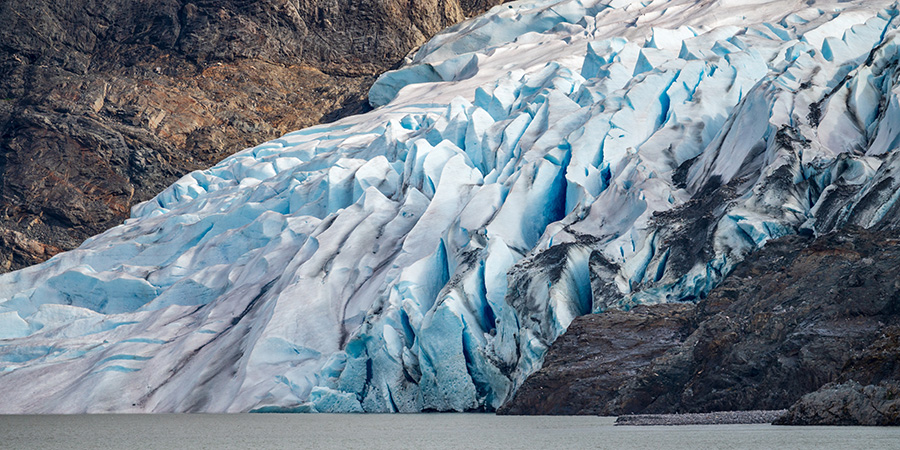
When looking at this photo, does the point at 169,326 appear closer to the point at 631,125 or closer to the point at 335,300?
the point at 335,300

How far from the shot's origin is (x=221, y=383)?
1747 cm

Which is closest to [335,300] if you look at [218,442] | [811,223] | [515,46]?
[218,442]

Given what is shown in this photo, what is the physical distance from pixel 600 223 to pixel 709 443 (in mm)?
8616

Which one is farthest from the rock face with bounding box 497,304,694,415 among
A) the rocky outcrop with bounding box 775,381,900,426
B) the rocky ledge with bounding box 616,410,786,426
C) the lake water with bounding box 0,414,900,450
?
the rocky outcrop with bounding box 775,381,900,426

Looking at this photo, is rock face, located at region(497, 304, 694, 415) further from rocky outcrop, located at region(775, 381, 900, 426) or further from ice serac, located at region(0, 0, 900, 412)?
rocky outcrop, located at region(775, 381, 900, 426)

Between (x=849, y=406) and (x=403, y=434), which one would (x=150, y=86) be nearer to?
(x=403, y=434)

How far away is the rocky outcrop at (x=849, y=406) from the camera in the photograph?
8.34 m

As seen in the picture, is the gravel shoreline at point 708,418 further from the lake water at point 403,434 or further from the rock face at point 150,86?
the rock face at point 150,86

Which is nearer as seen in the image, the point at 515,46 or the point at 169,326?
the point at 169,326

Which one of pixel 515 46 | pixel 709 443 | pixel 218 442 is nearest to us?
pixel 709 443

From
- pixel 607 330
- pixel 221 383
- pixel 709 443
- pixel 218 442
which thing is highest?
pixel 709 443

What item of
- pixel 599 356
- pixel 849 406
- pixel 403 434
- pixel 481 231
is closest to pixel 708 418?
pixel 849 406

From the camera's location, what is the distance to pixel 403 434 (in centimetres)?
1084

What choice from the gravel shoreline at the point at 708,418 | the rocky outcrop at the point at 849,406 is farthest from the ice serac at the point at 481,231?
the rocky outcrop at the point at 849,406
